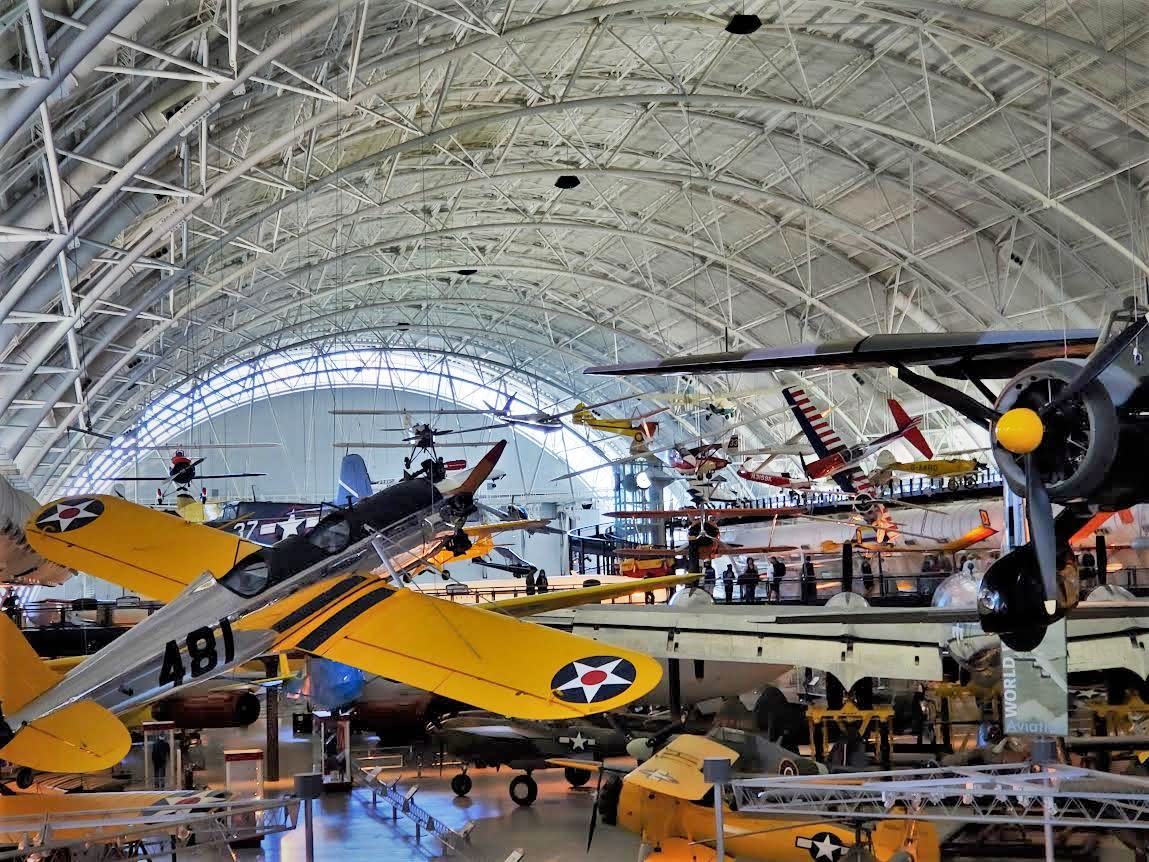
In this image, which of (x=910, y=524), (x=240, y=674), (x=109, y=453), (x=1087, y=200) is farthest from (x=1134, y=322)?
(x=109, y=453)

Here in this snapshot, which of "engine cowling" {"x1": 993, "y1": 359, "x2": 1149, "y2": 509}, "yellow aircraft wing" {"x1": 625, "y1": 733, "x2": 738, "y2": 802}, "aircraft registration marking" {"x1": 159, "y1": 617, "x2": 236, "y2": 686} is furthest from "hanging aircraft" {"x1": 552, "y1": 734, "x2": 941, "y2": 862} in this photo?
"engine cowling" {"x1": 993, "y1": 359, "x2": 1149, "y2": 509}

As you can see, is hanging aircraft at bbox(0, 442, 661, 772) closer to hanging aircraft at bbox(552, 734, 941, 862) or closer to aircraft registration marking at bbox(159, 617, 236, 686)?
aircraft registration marking at bbox(159, 617, 236, 686)

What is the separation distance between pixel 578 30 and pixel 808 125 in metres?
7.66

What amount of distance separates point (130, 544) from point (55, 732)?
292cm

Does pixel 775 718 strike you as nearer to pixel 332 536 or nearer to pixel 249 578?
pixel 332 536

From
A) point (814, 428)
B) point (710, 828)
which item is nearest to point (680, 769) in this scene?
point (710, 828)

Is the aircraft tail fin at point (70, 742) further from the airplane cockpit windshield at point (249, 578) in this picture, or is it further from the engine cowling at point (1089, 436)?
the engine cowling at point (1089, 436)

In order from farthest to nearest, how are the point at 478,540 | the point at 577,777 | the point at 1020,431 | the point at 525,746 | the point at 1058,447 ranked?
the point at 478,540
the point at 577,777
the point at 525,746
the point at 1058,447
the point at 1020,431

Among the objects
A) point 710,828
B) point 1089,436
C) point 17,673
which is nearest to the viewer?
point 1089,436

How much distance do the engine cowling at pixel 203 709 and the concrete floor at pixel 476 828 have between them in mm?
876

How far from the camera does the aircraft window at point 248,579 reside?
8555mm

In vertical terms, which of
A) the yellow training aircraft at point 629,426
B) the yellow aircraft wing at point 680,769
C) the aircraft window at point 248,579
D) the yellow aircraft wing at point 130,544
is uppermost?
the yellow training aircraft at point 629,426

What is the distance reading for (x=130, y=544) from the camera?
9.89m

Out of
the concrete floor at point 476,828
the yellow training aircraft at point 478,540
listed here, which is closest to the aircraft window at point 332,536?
the yellow training aircraft at point 478,540
